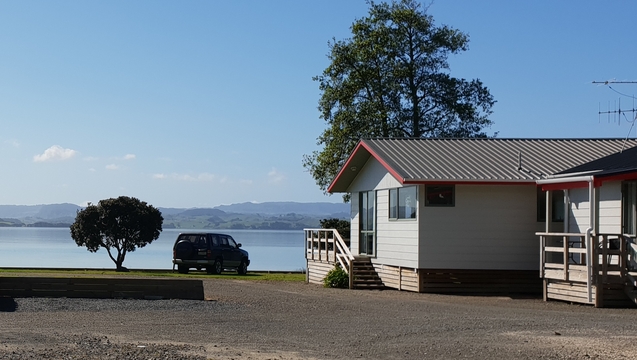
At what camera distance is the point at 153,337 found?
42.0 ft

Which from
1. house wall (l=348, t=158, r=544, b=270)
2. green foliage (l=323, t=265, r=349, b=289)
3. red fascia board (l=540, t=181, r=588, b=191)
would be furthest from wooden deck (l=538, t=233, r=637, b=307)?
green foliage (l=323, t=265, r=349, b=289)

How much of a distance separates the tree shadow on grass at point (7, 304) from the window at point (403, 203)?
9.75 m

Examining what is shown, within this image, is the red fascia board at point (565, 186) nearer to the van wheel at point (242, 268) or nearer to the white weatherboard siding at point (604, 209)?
the white weatherboard siding at point (604, 209)

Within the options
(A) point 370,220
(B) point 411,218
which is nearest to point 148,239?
(A) point 370,220

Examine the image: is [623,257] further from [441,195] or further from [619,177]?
[441,195]

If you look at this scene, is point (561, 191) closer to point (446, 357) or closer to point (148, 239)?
point (446, 357)

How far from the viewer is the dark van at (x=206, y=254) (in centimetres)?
3491

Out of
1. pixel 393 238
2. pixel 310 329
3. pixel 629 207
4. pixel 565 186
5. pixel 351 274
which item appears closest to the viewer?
pixel 310 329

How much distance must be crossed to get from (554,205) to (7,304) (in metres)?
12.9

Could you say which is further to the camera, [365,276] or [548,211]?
[365,276]

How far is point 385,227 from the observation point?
81.6 feet

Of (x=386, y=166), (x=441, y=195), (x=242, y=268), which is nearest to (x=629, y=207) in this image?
(x=441, y=195)

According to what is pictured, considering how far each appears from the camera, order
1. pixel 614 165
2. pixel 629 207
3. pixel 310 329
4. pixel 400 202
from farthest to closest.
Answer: pixel 400 202 → pixel 614 165 → pixel 629 207 → pixel 310 329

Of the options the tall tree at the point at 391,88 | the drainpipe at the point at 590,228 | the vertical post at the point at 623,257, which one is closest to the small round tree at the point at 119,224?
the tall tree at the point at 391,88
